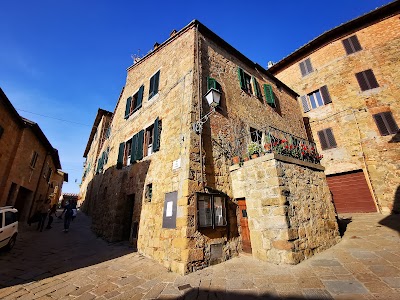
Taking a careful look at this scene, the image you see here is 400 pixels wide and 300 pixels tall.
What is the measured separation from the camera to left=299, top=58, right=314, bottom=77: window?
14.6m

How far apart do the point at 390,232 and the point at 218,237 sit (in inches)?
223

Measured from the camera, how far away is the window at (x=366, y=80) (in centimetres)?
1156

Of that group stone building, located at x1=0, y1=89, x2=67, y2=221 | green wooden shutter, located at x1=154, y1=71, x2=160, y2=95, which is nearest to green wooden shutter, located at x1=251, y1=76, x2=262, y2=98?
green wooden shutter, located at x1=154, y1=71, x2=160, y2=95

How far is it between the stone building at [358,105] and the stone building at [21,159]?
1744 centimetres

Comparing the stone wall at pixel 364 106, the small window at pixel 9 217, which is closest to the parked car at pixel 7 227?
the small window at pixel 9 217

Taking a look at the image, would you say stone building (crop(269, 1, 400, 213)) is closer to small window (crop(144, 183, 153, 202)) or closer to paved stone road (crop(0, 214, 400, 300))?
paved stone road (crop(0, 214, 400, 300))

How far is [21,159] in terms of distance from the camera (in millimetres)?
10914

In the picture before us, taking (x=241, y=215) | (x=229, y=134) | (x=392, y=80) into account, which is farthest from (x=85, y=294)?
(x=392, y=80)

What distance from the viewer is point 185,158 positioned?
567 cm

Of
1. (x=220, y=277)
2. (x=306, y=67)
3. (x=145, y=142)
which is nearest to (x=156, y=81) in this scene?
(x=145, y=142)

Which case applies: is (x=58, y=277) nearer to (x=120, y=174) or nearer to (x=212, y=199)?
(x=212, y=199)

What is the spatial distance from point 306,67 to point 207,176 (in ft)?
46.0

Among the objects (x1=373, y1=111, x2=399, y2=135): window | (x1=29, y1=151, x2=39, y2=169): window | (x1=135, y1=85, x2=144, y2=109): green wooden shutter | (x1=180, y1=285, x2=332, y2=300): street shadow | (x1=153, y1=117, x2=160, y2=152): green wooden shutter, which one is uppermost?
(x1=135, y1=85, x2=144, y2=109): green wooden shutter

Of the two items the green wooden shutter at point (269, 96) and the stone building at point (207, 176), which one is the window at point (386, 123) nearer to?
the green wooden shutter at point (269, 96)
